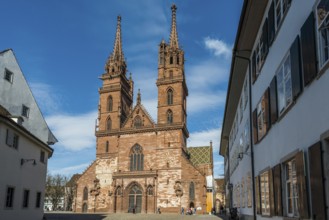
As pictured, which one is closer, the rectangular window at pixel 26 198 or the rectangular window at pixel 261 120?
the rectangular window at pixel 261 120

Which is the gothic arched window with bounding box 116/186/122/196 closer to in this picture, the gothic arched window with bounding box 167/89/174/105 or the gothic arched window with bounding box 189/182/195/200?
the gothic arched window with bounding box 189/182/195/200

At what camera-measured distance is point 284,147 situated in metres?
9.76

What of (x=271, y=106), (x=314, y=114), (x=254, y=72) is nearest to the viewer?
(x=314, y=114)

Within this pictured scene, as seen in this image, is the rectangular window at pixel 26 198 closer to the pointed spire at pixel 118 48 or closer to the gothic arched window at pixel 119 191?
the gothic arched window at pixel 119 191

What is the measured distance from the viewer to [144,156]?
58.0 metres

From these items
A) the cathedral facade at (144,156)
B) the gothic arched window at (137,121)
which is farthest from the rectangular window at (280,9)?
the gothic arched window at (137,121)

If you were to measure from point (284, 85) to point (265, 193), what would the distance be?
174 inches

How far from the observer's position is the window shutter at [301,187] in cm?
738

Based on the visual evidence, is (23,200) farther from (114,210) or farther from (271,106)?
(114,210)

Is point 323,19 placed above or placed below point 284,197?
above

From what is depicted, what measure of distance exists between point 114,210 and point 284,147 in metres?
49.6

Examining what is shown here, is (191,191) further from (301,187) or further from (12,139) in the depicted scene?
(301,187)

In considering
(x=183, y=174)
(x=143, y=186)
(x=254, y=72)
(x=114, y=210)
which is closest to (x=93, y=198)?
(x=114, y=210)

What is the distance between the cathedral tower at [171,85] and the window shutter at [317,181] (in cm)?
5024
